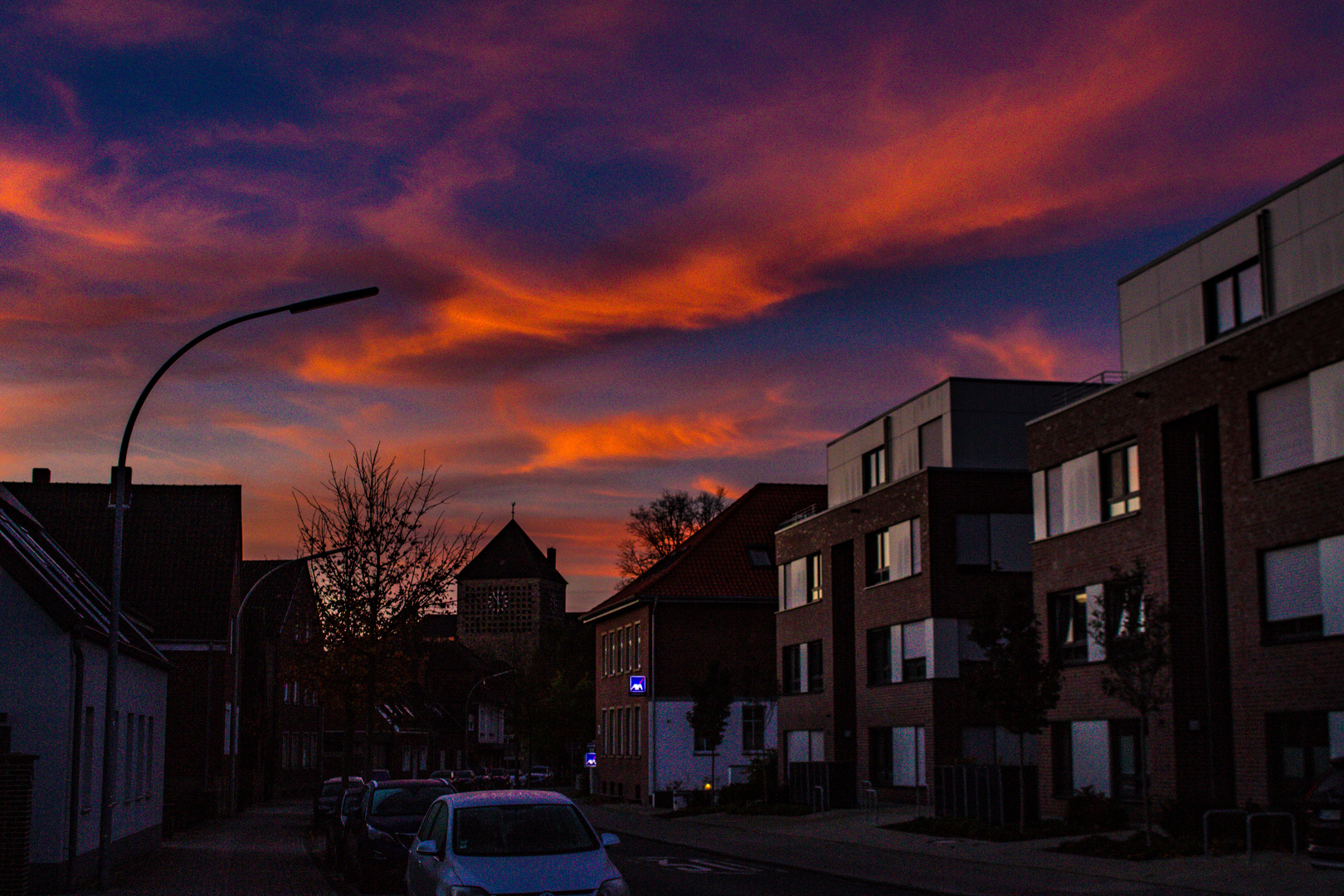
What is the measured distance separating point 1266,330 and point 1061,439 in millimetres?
7357

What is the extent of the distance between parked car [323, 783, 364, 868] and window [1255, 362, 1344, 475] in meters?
15.9

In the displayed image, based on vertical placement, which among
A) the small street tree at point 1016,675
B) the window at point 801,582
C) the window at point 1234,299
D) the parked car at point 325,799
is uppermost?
the window at point 1234,299

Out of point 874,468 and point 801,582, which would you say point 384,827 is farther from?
point 801,582

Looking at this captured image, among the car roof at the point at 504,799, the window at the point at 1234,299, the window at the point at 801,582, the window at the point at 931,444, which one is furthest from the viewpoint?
the window at the point at 801,582

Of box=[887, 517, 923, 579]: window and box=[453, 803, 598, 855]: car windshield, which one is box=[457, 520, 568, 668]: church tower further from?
box=[453, 803, 598, 855]: car windshield

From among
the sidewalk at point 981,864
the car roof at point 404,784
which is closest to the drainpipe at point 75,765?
the car roof at point 404,784

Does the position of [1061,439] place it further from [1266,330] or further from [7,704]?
[7,704]

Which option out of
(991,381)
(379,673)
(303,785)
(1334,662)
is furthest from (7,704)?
(303,785)

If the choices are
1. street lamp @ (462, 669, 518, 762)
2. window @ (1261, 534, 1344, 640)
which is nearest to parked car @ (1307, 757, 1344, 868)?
window @ (1261, 534, 1344, 640)

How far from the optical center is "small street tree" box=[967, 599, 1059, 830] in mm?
28266

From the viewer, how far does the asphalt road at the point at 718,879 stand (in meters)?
20.3

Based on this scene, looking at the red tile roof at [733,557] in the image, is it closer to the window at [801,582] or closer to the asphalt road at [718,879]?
the window at [801,582]

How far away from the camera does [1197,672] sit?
27547 millimetres

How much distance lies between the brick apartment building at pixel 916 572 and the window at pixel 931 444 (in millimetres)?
45
